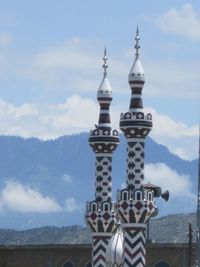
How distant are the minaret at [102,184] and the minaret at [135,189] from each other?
23.7 ft

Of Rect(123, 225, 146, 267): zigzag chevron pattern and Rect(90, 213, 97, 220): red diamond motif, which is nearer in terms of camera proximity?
Rect(123, 225, 146, 267): zigzag chevron pattern

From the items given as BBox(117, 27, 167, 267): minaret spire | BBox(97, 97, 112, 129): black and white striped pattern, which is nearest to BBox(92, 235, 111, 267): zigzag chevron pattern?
BBox(97, 97, 112, 129): black and white striped pattern

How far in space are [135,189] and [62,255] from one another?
3061 centimetres

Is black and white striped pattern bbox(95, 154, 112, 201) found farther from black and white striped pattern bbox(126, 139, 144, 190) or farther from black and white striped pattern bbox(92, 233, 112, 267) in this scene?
black and white striped pattern bbox(126, 139, 144, 190)

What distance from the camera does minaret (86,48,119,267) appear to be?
74.9 metres

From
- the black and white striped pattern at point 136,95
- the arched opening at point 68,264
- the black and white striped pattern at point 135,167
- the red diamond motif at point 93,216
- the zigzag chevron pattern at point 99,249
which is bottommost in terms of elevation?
the zigzag chevron pattern at point 99,249

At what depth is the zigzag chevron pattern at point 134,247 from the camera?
66.4 meters

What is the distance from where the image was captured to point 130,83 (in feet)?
225

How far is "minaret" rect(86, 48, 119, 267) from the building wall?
1633 centimetres

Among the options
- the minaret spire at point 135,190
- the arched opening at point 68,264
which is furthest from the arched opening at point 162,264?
the minaret spire at point 135,190

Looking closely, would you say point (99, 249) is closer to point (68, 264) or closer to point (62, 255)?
point (68, 264)

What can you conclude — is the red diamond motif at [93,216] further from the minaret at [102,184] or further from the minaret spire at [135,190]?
the minaret spire at [135,190]

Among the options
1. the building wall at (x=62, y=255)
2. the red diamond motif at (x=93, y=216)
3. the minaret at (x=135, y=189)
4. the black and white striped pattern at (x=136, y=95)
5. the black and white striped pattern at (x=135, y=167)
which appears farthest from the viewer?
the building wall at (x=62, y=255)

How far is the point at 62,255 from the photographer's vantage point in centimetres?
9688
